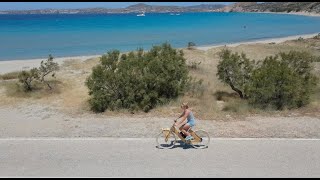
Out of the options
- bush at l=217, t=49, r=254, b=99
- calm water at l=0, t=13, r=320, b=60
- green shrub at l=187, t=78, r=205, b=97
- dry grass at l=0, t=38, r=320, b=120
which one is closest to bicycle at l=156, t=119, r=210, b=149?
dry grass at l=0, t=38, r=320, b=120

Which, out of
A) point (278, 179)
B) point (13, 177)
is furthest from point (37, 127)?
point (278, 179)

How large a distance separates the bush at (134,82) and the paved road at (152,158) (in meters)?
4.17

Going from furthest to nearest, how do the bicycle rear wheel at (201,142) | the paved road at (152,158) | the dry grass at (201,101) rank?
the dry grass at (201,101)
the bicycle rear wheel at (201,142)
the paved road at (152,158)

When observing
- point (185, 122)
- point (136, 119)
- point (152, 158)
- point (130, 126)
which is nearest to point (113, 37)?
point (136, 119)

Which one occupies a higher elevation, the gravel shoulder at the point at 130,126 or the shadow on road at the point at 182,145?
the shadow on road at the point at 182,145

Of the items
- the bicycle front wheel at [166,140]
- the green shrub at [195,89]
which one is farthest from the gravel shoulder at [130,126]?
the green shrub at [195,89]

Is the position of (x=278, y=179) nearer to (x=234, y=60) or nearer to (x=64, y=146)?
(x=64, y=146)

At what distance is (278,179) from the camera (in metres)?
6.79

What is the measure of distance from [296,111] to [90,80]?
24.6 ft

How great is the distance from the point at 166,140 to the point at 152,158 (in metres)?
1.17

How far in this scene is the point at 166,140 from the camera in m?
9.02

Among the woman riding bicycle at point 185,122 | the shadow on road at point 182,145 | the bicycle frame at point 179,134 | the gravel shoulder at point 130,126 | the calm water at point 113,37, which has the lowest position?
the calm water at point 113,37

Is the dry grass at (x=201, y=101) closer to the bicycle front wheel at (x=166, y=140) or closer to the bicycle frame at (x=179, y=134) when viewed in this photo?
the bicycle front wheel at (x=166, y=140)

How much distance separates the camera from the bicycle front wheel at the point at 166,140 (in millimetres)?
8845
